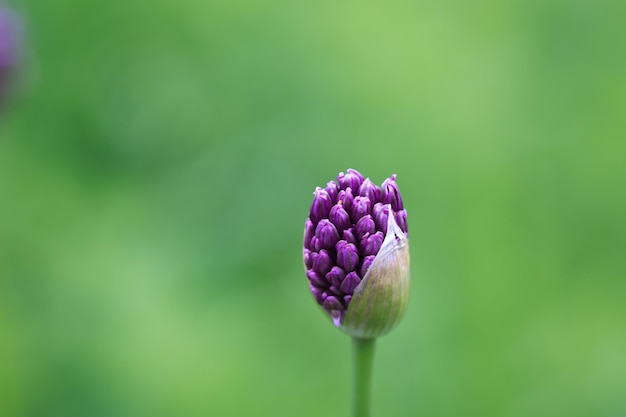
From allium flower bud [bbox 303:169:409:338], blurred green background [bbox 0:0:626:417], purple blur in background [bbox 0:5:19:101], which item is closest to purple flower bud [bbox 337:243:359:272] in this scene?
allium flower bud [bbox 303:169:409:338]

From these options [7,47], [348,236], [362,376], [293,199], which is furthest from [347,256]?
[293,199]

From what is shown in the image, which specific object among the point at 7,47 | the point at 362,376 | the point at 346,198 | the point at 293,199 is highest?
the point at 293,199

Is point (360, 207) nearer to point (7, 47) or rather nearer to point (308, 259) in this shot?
point (308, 259)

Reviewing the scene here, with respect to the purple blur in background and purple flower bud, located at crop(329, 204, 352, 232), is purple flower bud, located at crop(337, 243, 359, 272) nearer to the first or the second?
purple flower bud, located at crop(329, 204, 352, 232)

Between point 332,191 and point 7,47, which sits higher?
point 7,47

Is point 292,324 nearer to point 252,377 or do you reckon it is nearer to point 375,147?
point 252,377

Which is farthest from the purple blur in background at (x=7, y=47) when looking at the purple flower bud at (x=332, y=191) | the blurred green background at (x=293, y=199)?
the purple flower bud at (x=332, y=191)

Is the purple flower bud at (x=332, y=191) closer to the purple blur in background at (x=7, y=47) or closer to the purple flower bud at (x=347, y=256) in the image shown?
the purple flower bud at (x=347, y=256)

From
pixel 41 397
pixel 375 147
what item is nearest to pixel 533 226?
pixel 375 147
